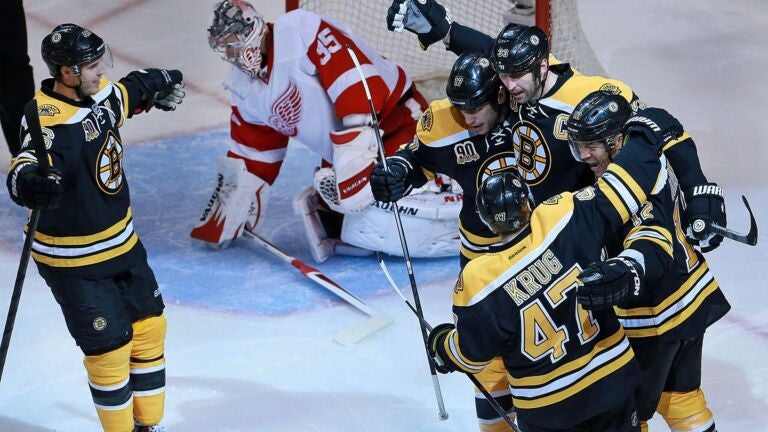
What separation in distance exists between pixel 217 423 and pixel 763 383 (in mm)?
1603

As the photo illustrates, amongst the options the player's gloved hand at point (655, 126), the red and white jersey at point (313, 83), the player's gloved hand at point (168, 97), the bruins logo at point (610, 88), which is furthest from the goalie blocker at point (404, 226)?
the player's gloved hand at point (655, 126)

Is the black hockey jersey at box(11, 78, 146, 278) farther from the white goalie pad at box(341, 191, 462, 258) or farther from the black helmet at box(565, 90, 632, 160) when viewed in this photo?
the white goalie pad at box(341, 191, 462, 258)

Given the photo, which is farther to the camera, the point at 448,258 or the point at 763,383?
the point at 448,258

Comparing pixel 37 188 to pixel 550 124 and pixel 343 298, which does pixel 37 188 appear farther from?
pixel 343 298

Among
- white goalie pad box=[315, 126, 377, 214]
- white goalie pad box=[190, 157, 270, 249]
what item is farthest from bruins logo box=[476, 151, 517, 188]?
white goalie pad box=[190, 157, 270, 249]

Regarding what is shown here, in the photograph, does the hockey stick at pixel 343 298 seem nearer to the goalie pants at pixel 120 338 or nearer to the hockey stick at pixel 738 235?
the goalie pants at pixel 120 338

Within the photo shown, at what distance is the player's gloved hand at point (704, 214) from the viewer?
2.82 meters

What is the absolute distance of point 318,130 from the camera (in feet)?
14.2

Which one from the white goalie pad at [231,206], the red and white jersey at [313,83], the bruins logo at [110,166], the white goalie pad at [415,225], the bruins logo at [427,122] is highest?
the bruins logo at [427,122]

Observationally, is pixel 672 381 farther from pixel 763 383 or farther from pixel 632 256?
pixel 763 383

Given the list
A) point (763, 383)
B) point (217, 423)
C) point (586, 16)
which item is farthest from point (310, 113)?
point (586, 16)

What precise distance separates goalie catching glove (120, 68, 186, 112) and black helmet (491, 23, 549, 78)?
1.05m

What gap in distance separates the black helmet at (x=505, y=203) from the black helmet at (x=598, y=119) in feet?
0.86

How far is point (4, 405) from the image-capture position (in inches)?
142
